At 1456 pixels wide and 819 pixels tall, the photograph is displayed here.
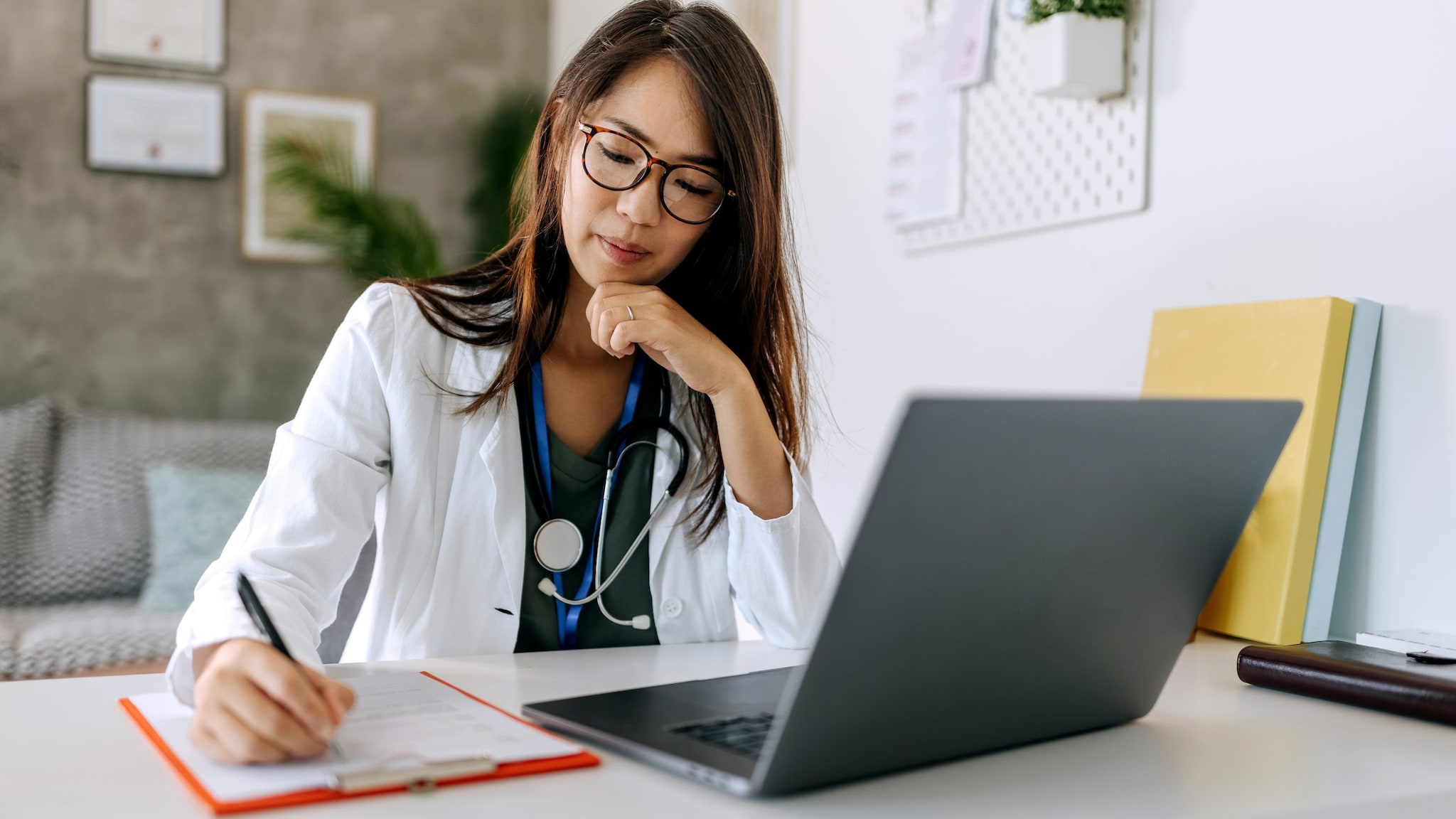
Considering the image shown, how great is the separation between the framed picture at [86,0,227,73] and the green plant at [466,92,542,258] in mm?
863

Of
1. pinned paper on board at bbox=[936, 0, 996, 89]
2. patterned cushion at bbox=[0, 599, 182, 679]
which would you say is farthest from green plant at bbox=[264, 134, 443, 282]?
pinned paper on board at bbox=[936, 0, 996, 89]

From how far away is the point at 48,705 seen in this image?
0.83m

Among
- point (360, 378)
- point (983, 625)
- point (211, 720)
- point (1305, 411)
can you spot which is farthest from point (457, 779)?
point (1305, 411)

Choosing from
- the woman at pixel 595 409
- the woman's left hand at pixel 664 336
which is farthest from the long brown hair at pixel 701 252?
the woman's left hand at pixel 664 336

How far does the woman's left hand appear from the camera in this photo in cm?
122

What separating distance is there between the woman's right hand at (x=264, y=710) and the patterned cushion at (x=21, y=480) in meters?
2.53

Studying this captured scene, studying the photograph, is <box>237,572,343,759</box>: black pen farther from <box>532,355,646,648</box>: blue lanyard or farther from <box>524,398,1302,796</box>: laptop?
<box>532,355,646,648</box>: blue lanyard

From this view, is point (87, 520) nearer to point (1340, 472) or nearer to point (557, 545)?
point (557, 545)

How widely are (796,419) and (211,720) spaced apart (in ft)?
2.93

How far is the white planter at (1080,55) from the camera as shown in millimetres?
1604

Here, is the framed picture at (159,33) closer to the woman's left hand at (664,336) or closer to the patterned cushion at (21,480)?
the patterned cushion at (21,480)

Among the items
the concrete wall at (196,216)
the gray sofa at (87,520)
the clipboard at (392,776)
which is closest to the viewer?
the clipboard at (392,776)

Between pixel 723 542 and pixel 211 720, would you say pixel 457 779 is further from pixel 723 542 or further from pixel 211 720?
pixel 723 542

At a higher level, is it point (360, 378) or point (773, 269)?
point (773, 269)
